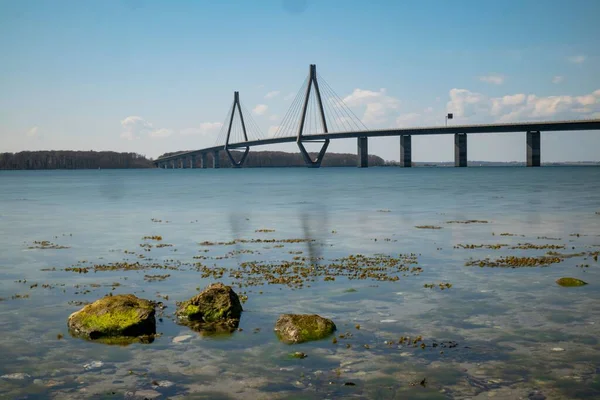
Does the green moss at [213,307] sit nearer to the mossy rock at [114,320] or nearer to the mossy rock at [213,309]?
the mossy rock at [213,309]

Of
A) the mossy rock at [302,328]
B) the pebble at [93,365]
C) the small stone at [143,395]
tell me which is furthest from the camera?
the mossy rock at [302,328]

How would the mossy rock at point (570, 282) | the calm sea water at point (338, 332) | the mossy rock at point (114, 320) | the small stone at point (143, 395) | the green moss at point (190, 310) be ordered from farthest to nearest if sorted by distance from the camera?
the mossy rock at point (570, 282), the green moss at point (190, 310), the mossy rock at point (114, 320), the calm sea water at point (338, 332), the small stone at point (143, 395)

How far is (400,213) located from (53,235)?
20.3m

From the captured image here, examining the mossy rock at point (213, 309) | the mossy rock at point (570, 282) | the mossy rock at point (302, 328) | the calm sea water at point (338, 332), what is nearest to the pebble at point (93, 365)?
the calm sea water at point (338, 332)

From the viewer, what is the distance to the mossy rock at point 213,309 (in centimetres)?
1188

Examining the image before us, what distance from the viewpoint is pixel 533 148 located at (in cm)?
16638

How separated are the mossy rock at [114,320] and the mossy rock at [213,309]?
2.62 ft

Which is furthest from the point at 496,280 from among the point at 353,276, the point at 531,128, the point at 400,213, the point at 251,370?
the point at 531,128

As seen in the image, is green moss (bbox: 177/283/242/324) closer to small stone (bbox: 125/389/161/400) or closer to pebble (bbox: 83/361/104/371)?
pebble (bbox: 83/361/104/371)

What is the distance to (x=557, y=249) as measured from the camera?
21.0 m

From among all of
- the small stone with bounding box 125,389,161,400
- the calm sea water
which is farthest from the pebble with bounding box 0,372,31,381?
the small stone with bounding box 125,389,161,400

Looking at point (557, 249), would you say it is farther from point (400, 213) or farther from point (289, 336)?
point (400, 213)

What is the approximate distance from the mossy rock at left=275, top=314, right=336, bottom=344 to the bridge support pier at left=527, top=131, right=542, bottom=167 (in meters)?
160

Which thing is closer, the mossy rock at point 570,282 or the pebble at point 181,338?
the pebble at point 181,338
